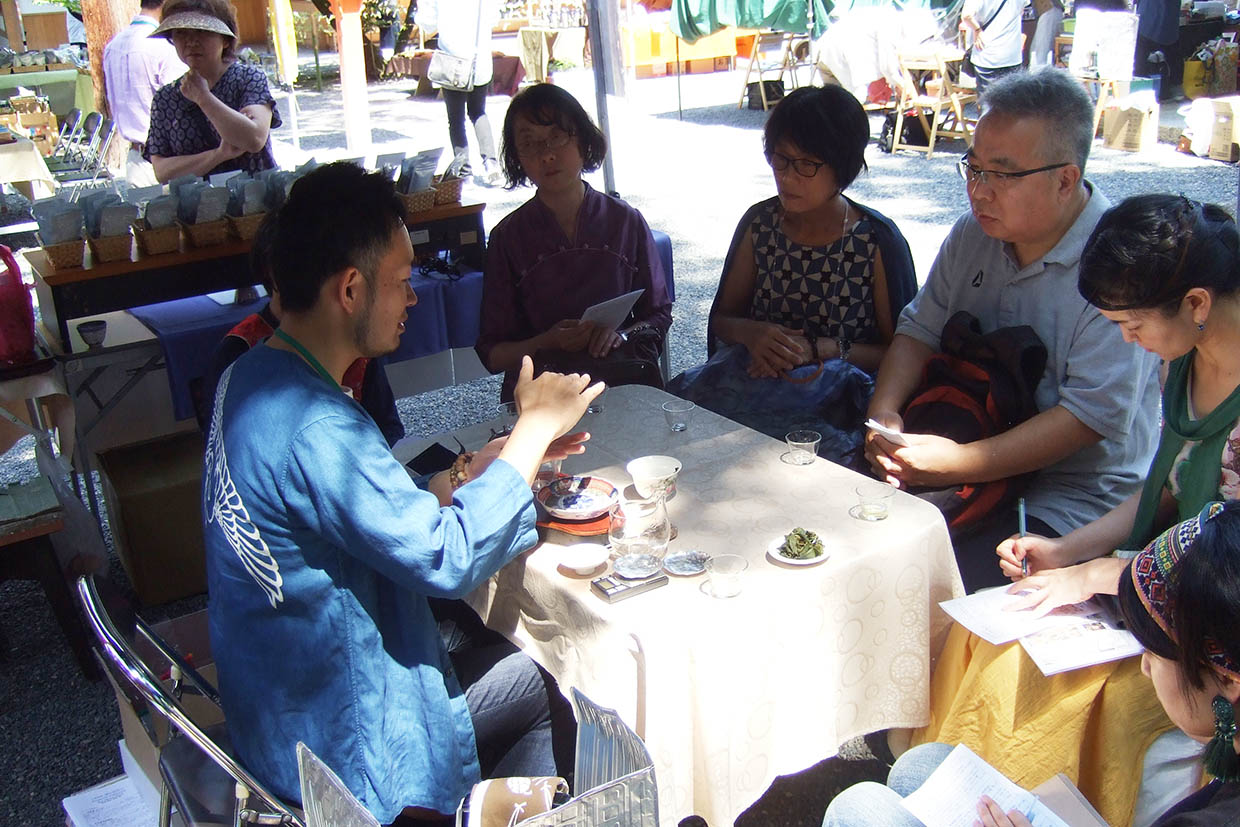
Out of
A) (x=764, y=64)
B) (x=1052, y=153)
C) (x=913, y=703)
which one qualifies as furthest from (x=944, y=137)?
(x=913, y=703)

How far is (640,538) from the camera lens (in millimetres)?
1961

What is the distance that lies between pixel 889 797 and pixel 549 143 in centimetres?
242

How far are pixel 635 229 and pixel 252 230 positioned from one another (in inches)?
59.3

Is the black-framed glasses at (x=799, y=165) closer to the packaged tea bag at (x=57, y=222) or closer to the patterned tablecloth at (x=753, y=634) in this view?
the patterned tablecloth at (x=753, y=634)

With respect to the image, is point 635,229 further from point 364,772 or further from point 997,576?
point 364,772

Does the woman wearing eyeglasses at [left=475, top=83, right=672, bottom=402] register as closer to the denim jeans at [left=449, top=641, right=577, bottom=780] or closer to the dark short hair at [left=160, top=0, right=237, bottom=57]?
the denim jeans at [left=449, top=641, right=577, bottom=780]

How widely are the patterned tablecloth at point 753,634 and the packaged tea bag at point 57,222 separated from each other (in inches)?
93.6

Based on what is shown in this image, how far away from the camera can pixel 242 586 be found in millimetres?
1743

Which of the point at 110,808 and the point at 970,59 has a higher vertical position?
the point at 970,59

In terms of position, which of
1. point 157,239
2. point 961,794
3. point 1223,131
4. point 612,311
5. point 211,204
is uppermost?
point 211,204

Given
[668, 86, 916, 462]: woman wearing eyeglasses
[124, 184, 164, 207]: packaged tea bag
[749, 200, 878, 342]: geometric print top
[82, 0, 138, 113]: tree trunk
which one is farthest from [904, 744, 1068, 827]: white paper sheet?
[82, 0, 138, 113]: tree trunk

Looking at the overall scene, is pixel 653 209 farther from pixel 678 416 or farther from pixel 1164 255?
pixel 1164 255

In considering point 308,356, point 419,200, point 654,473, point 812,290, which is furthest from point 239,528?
point 419,200

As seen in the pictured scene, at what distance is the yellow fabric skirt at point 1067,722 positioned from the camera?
1.88m
